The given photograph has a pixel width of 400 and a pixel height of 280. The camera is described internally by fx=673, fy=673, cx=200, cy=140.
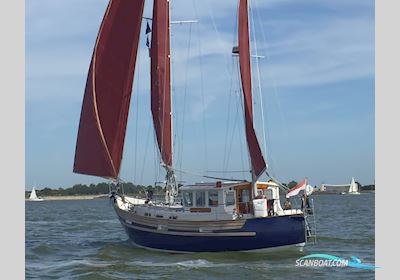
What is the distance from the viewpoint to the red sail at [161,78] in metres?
39.0

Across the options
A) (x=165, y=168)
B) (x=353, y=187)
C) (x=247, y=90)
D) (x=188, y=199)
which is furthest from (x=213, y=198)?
(x=353, y=187)

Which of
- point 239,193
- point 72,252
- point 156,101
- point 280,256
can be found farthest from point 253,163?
point 72,252

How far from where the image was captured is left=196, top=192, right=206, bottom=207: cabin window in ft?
111

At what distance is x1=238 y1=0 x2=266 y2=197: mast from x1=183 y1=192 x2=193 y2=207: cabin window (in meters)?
3.33

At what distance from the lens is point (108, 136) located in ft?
131

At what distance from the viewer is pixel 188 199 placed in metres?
34.5

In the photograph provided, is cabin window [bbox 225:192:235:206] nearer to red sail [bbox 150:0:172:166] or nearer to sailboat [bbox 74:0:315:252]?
sailboat [bbox 74:0:315:252]

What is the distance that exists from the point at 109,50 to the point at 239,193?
1274 cm

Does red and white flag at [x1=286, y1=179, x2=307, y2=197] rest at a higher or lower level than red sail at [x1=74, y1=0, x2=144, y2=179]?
lower

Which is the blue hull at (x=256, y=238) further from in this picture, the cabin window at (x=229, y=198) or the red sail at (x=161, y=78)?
the red sail at (x=161, y=78)

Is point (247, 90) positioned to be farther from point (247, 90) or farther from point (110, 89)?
point (110, 89)

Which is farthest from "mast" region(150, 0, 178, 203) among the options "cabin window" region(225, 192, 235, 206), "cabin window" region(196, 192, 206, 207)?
"cabin window" region(225, 192, 235, 206)

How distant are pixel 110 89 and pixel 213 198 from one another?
421 inches

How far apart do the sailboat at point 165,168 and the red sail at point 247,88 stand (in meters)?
0.05
